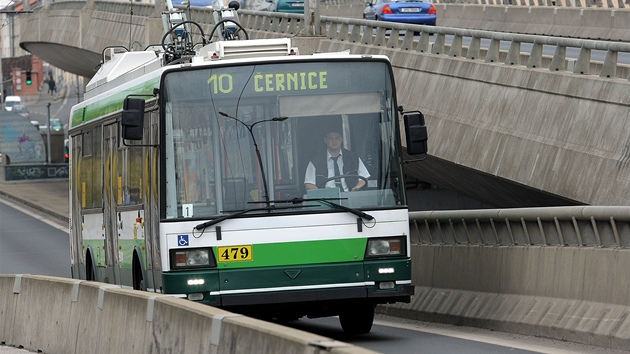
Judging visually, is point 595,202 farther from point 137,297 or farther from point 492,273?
point 137,297

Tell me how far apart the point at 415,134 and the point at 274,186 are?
1324 millimetres

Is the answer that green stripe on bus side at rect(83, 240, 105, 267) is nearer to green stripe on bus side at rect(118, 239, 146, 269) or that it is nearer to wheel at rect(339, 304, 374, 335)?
green stripe on bus side at rect(118, 239, 146, 269)

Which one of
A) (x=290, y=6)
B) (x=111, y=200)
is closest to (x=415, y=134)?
(x=111, y=200)

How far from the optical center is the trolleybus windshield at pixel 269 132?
43.8ft

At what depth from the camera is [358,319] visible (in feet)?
48.8

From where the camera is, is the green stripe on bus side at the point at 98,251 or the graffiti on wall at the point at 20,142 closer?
the green stripe on bus side at the point at 98,251

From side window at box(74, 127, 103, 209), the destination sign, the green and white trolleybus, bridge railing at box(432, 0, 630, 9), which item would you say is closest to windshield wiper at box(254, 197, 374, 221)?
the green and white trolleybus

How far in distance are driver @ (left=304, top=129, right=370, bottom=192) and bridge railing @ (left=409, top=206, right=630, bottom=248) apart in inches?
72.1

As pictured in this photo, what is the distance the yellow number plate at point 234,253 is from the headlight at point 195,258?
0.31 feet

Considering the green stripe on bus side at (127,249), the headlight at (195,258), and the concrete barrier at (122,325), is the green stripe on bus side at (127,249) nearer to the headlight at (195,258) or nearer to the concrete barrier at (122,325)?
the concrete barrier at (122,325)

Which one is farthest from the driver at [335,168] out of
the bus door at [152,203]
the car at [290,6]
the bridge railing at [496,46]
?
the car at [290,6]

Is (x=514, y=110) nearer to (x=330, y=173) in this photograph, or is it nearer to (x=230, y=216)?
(x=330, y=173)

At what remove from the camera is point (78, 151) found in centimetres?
1983

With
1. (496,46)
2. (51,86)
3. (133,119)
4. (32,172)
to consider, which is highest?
(133,119)
